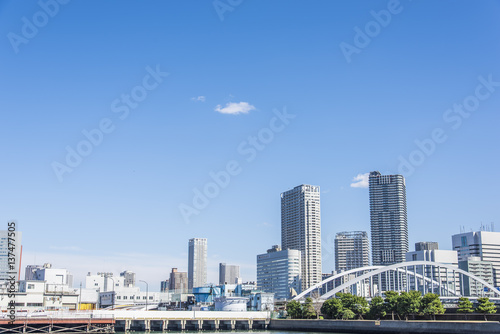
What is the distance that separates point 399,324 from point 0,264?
158480 millimetres

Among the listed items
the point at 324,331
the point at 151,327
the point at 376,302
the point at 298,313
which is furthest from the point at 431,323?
the point at 151,327

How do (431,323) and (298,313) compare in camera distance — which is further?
(298,313)

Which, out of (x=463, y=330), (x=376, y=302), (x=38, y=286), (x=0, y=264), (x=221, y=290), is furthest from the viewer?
(x=0, y=264)

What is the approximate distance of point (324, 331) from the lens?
80.8 m

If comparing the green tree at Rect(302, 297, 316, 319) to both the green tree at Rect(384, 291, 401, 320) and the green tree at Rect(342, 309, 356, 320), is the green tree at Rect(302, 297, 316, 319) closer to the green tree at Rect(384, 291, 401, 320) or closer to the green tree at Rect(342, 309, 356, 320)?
the green tree at Rect(342, 309, 356, 320)

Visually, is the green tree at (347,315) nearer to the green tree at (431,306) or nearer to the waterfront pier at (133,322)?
the green tree at (431,306)

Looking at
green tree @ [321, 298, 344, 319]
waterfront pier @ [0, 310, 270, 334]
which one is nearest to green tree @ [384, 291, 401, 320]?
green tree @ [321, 298, 344, 319]

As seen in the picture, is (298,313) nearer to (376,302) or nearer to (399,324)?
(376,302)

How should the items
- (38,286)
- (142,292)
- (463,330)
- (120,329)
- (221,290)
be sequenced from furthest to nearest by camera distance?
(142,292) < (221,290) < (38,286) < (120,329) < (463,330)

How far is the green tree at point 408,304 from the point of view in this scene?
7281 cm

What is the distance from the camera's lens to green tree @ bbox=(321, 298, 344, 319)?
268 feet

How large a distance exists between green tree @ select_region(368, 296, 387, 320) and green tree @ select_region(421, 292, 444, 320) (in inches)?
234

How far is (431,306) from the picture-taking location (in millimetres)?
72000

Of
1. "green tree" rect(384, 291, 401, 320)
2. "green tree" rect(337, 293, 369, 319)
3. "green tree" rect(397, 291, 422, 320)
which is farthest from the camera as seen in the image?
"green tree" rect(337, 293, 369, 319)
